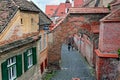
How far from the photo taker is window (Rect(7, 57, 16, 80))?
1340 cm

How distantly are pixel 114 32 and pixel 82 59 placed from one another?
14.5 metres

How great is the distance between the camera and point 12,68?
13891 mm

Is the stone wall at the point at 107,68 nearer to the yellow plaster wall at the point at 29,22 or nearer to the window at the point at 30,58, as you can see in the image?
the window at the point at 30,58

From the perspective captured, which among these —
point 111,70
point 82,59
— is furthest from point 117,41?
point 82,59

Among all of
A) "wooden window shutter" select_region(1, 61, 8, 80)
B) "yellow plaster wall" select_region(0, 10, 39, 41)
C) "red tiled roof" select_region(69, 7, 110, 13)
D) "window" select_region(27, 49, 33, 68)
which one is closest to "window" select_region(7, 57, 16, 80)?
"wooden window shutter" select_region(1, 61, 8, 80)

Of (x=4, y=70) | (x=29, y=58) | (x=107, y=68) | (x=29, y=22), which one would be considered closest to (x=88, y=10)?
(x=107, y=68)

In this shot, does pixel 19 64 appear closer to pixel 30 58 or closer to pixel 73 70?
pixel 30 58

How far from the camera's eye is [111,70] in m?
19.8

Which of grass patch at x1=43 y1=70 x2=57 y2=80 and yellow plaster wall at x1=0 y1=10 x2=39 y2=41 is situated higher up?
yellow plaster wall at x1=0 y1=10 x2=39 y2=41

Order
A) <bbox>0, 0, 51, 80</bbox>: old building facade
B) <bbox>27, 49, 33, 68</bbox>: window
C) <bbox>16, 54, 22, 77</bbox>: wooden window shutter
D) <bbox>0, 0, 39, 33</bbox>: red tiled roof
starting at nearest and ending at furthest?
<bbox>0, 0, 51, 80</bbox>: old building facade → <bbox>0, 0, 39, 33</bbox>: red tiled roof → <bbox>16, 54, 22, 77</bbox>: wooden window shutter → <bbox>27, 49, 33, 68</bbox>: window

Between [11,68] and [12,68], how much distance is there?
0.21m

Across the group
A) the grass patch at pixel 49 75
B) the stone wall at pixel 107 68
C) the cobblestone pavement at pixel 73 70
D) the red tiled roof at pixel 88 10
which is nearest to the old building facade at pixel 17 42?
the grass patch at pixel 49 75

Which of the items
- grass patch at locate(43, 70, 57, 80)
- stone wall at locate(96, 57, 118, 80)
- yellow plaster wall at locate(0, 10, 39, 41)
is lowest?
grass patch at locate(43, 70, 57, 80)

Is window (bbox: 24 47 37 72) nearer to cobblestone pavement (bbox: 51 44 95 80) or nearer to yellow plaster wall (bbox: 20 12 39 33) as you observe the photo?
yellow plaster wall (bbox: 20 12 39 33)
